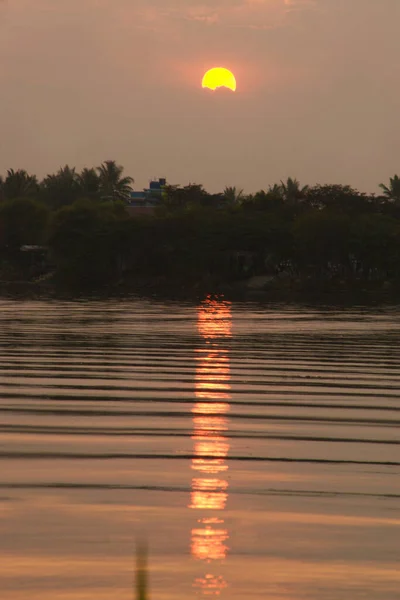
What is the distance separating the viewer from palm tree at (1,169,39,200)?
12338 centimetres

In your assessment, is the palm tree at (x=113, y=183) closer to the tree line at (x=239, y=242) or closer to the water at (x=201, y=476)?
the tree line at (x=239, y=242)

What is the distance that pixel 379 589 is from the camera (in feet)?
20.6

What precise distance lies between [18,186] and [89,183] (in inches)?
314

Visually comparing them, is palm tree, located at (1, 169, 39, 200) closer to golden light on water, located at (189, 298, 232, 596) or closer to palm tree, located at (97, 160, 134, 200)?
palm tree, located at (97, 160, 134, 200)

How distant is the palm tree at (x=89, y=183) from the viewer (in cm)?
12708

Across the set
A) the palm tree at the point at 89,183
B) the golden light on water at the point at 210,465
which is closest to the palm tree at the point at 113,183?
the palm tree at the point at 89,183

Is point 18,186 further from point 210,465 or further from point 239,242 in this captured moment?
point 210,465

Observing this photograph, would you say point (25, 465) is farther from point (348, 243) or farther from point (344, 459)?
point (348, 243)

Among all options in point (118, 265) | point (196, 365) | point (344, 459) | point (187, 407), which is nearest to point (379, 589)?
point (344, 459)

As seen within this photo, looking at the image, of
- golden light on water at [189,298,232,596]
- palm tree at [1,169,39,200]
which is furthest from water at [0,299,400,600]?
palm tree at [1,169,39,200]

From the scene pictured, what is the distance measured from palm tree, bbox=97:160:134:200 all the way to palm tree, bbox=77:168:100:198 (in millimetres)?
1215

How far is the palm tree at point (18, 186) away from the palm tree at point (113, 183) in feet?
25.9

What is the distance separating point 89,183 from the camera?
128 m

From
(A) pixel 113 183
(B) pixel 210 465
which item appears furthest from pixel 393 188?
(B) pixel 210 465
